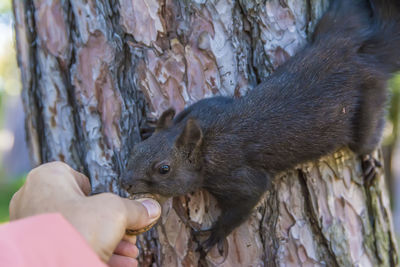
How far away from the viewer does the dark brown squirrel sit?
1.88 meters

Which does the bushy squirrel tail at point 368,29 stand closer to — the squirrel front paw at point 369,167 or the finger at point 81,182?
the squirrel front paw at point 369,167

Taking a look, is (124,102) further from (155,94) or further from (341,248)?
(341,248)

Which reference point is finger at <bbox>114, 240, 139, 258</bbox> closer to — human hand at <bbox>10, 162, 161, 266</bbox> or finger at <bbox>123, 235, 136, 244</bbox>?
finger at <bbox>123, 235, 136, 244</bbox>

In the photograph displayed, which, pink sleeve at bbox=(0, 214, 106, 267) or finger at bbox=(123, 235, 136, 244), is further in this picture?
finger at bbox=(123, 235, 136, 244)

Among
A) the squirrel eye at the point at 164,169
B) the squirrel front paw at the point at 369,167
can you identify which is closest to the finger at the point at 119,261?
the squirrel eye at the point at 164,169

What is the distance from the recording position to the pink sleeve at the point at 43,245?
99 centimetres

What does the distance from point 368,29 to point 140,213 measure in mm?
1474

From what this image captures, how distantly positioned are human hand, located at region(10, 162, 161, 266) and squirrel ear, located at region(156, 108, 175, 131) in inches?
19.9

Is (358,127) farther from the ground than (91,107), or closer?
closer

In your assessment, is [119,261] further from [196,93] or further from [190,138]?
[196,93]

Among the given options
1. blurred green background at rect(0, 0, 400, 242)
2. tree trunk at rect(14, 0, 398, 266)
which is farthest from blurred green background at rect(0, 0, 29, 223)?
tree trunk at rect(14, 0, 398, 266)

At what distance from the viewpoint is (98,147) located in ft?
6.72

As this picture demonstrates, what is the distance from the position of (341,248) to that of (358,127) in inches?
23.9

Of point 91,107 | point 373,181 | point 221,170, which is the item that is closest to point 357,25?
point 373,181
